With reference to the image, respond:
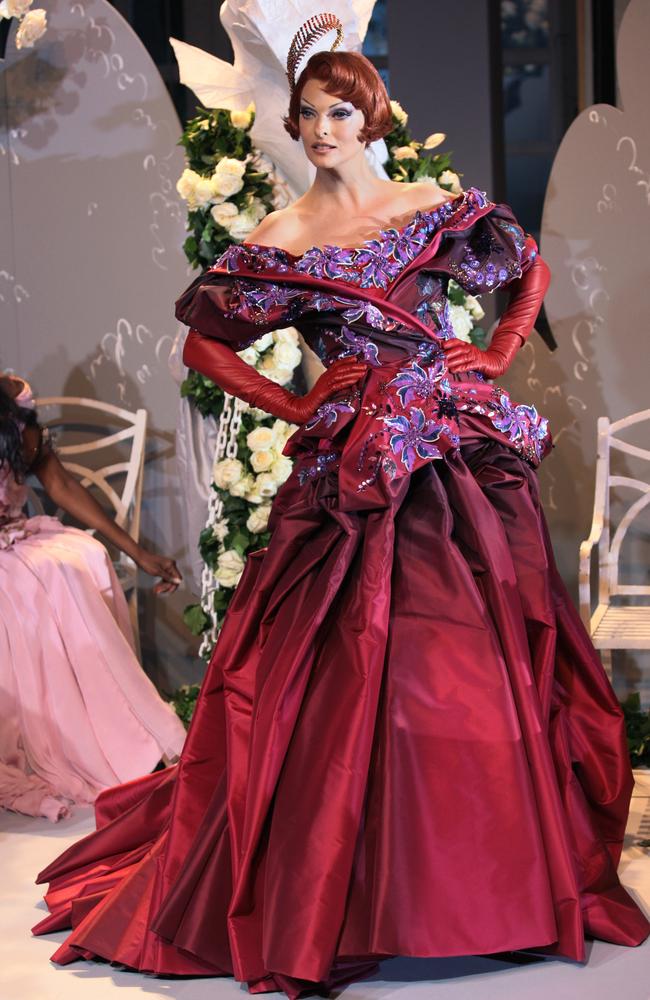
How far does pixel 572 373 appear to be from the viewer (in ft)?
14.9

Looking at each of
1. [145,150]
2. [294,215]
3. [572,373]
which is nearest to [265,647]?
[294,215]

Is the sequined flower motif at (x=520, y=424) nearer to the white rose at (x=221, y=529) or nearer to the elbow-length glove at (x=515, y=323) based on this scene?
the elbow-length glove at (x=515, y=323)

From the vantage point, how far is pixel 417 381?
2908mm

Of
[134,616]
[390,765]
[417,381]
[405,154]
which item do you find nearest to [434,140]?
[405,154]

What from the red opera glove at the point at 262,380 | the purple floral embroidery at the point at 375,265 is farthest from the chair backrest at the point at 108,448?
the purple floral embroidery at the point at 375,265

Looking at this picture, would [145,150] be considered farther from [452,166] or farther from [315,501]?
[315,501]

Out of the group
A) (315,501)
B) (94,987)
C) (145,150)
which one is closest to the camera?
(94,987)

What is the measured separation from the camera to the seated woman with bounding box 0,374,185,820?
162 inches

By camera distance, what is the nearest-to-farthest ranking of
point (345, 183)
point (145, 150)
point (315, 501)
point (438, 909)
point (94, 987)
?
point (438, 909) < point (94, 987) < point (315, 501) < point (345, 183) < point (145, 150)

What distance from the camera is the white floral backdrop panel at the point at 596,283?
14.3ft

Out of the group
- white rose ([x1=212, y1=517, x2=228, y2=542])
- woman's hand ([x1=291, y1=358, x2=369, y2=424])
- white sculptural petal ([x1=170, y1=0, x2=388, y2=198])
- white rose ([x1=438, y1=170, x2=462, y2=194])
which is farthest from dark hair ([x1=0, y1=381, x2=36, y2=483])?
woman's hand ([x1=291, y1=358, x2=369, y2=424])

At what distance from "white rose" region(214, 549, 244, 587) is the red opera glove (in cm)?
116

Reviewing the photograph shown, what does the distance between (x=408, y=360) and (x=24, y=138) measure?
2.63 meters

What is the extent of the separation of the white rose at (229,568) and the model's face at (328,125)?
4.99 feet
